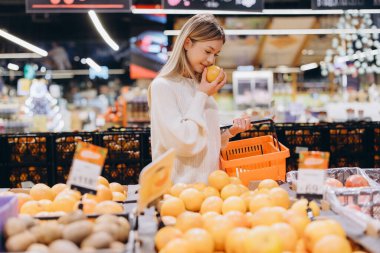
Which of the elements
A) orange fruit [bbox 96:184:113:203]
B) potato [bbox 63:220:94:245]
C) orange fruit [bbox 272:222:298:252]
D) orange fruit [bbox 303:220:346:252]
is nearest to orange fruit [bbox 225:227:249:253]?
orange fruit [bbox 272:222:298:252]

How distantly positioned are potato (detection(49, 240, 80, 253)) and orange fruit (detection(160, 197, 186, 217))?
568mm

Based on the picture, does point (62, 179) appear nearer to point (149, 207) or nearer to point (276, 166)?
point (276, 166)

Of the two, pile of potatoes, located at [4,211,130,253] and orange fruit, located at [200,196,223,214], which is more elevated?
pile of potatoes, located at [4,211,130,253]

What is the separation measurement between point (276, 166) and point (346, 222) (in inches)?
37.6

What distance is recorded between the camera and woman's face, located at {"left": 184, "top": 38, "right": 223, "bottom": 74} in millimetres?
2547

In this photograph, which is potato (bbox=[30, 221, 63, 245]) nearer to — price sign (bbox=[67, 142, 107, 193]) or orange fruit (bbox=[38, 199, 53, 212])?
price sign (bbox=[67, 142, 107, 193])

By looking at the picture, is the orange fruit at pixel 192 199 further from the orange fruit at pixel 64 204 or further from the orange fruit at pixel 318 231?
the orange fruit at pixel 318 231

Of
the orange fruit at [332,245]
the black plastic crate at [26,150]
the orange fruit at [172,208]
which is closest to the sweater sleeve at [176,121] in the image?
the orange fruit at [172,208]

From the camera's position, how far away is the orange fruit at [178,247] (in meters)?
1.50

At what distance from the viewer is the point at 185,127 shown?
2.37m

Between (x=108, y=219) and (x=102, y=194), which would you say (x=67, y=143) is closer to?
(x=102, y=194)

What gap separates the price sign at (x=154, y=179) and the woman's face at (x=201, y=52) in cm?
94

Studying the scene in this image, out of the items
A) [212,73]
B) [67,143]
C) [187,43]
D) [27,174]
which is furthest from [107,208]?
[27,174]

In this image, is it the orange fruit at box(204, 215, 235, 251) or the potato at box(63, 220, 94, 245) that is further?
the orange fruit at box(204, 215, 235, 251)
